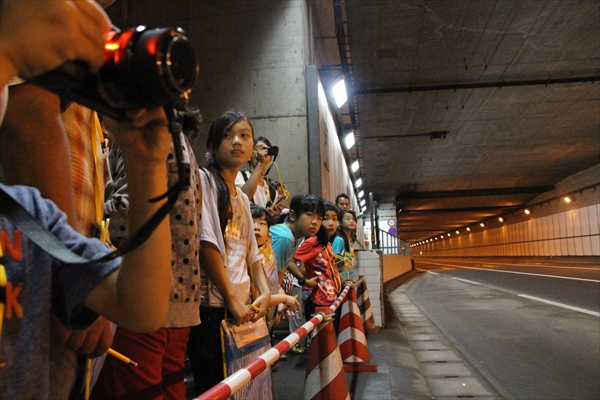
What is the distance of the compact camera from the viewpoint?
0.74 m

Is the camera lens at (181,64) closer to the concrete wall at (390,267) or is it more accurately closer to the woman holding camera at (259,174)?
the woman holding camera at (259,174)

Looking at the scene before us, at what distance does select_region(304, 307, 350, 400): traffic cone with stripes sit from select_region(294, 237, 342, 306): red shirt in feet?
5.32

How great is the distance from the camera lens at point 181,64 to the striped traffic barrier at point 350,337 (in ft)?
15.4

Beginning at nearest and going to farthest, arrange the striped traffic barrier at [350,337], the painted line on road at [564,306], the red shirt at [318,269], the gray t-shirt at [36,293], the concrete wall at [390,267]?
the gray t-shirt at [36,293] → the red shirt at [318,269] → the striped traffic barrier at [350,337] → the painted line on road at [564,306] → the concrete wall at [390,267]

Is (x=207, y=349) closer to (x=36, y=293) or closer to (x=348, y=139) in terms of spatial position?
(x=36, y=293)

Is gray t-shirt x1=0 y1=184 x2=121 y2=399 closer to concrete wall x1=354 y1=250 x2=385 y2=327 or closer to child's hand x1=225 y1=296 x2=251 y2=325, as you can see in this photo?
child's hand x1=225 y1=296 x2=251 y2=325

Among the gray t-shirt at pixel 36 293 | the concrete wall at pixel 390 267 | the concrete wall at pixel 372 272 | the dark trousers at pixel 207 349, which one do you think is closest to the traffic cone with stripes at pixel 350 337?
the dark trousers at pixel 207 349

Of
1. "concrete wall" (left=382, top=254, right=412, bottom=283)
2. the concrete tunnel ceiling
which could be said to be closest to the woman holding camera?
the concrete tunnel ceiling

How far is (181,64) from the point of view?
0.81 meters

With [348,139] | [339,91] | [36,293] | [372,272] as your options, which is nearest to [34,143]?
[36,293]

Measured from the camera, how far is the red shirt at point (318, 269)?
5004mm

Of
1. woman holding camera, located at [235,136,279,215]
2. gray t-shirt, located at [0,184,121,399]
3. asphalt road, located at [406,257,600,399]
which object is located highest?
woman holding camera, located at [235,136,279,215]

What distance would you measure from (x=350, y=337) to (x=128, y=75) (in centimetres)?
490

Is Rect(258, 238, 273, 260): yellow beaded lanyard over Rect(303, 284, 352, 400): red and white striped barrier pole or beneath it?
over
